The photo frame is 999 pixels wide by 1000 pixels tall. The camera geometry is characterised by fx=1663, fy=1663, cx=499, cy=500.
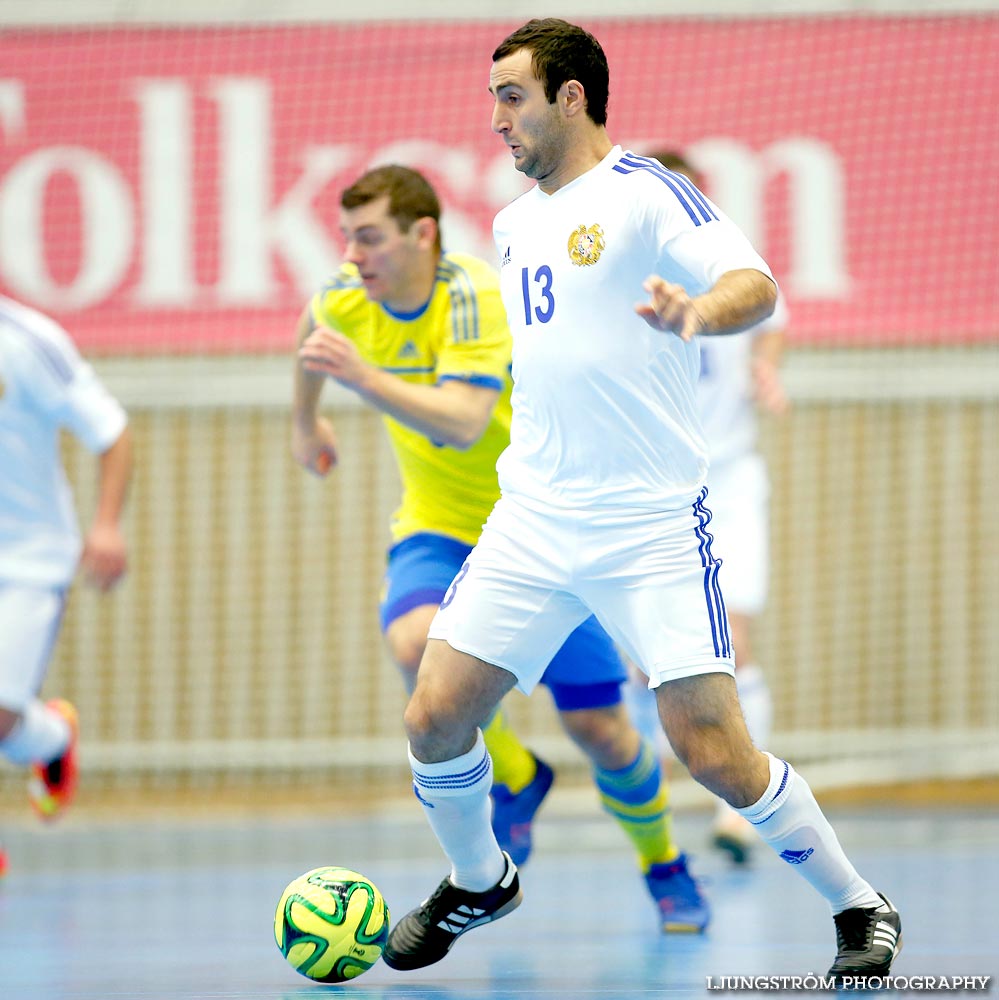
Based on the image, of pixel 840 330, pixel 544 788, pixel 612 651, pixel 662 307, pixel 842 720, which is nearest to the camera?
pixel 662 307

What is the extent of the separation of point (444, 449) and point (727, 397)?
208cm

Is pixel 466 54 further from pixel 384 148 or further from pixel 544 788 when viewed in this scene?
pixel 544 788

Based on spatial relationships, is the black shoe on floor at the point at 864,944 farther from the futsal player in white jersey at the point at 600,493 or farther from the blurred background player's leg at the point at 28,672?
the blurred background player's leg at the point at 28,672

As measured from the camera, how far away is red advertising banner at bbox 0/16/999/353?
7910 mm

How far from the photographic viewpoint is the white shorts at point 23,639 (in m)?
5.40

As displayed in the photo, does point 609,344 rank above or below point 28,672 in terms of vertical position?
above

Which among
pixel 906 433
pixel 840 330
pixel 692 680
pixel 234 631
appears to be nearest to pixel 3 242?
pixel 234 631

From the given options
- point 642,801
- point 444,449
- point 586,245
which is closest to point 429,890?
point 642,801

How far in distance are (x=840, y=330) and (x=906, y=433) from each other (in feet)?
3.23

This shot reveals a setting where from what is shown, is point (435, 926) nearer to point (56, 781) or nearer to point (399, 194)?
point (399, 194)

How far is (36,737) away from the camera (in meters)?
5.83

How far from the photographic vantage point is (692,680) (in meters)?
3.34

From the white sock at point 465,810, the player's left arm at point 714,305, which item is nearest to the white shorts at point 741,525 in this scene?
the white sock at point 465,810

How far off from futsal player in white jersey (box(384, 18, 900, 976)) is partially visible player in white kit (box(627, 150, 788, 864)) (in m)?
2.62
